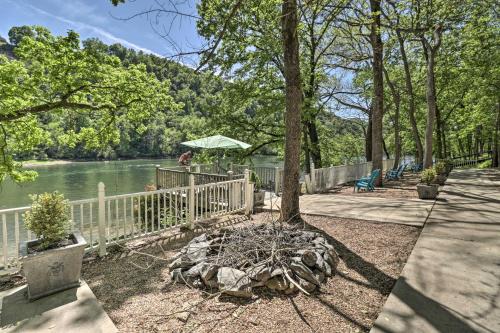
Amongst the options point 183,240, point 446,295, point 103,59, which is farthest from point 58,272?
point 103,59

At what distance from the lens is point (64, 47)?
6074 millimetres

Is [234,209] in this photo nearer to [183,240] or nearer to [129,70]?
[183,240]

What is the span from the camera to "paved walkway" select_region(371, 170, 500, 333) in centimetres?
230

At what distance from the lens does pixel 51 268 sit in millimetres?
2980

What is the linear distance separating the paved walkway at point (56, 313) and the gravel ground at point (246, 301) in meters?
0.12

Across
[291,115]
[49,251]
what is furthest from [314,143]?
[49,251]

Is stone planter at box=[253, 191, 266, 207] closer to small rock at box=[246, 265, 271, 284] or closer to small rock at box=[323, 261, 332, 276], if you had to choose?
small rock at box=[323, 261, 332, 276]

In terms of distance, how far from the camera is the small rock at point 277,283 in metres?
2.96

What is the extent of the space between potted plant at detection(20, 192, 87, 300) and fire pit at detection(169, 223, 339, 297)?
1.06 meters

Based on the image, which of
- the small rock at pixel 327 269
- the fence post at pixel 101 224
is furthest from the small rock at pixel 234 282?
the fence post at pixel 101 224

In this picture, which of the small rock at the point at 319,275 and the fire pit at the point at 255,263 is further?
the small rock at the point at 319,275

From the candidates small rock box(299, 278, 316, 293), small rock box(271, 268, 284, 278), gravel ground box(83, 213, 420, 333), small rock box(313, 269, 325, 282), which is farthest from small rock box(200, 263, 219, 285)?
small rock box(313, 269, 325, 282)

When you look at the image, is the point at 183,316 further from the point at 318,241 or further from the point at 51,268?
the point at 318,241

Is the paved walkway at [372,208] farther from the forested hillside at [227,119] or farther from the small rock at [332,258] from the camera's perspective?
the forested hillside at [227,119]
